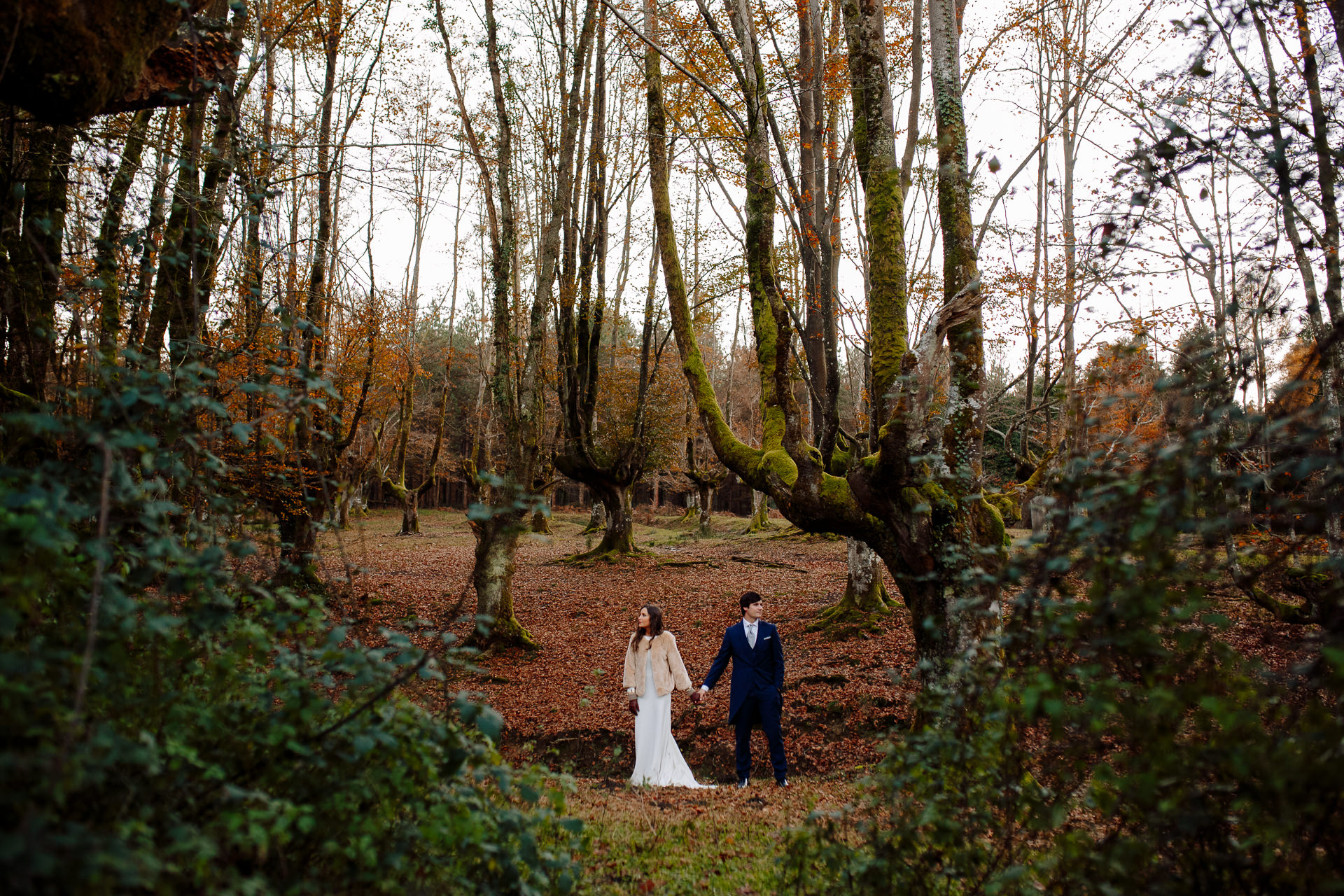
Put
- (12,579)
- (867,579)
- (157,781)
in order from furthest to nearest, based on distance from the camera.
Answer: (867,579) < (157,781) < (12,579)

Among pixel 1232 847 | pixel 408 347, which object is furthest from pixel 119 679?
pixel 408 347

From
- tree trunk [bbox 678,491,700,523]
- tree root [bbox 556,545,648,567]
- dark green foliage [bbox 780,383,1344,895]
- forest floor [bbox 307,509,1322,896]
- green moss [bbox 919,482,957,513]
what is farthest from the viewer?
tree trunk [bbox 678,491,700,523]

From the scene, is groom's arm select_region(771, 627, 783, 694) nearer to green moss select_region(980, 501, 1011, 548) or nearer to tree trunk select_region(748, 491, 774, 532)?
green moss select_region(980, 501, 1011, 548)

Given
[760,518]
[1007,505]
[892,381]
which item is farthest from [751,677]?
[760,518]

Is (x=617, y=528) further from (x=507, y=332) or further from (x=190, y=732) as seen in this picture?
(x=190, y=732)

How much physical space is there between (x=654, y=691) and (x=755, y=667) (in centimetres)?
97

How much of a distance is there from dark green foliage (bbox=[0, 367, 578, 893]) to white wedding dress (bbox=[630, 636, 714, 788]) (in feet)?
12.0

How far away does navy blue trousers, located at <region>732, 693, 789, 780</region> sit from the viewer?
5.98 m

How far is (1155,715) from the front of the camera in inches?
80.8

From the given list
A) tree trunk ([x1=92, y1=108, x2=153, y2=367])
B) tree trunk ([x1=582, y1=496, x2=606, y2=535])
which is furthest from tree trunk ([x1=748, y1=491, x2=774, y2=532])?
tree trunk ([x1=92, y1=108, x2=153, y2=367])

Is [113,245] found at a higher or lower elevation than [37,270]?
lower

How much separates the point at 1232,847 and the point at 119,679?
11.0 feet

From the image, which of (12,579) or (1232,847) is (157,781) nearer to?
(12,579)

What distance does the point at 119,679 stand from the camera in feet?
6.50
